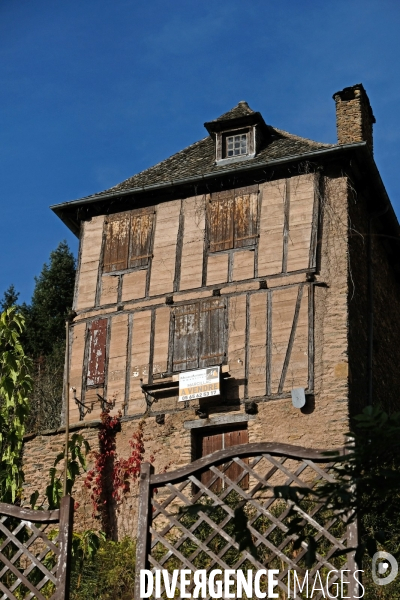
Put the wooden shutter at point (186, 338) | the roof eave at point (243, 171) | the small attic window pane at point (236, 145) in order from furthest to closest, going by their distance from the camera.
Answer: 1. the small attic window pane at point (236, 145)
2. the roof eave at point (243, 171)
3. the wooden shutter at point (186, 338)

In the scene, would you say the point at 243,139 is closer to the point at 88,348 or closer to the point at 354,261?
the point at 354,261

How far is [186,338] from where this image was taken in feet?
56.6

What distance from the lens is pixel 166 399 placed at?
1700 centimetres

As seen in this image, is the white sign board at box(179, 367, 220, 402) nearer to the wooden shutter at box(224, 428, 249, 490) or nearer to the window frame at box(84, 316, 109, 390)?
the wooden shutter at box(224, 428, 249, 490)

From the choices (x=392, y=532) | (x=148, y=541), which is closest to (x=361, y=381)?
(x=392, y=532)

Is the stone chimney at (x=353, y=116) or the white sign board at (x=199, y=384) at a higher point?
the stone chimney at (x=353, y=116)

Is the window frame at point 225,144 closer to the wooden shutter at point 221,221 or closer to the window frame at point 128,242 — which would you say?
the wooden shutter at point 221,221

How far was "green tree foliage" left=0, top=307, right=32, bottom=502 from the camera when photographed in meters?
9.94

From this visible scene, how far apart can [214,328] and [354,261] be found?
272cm

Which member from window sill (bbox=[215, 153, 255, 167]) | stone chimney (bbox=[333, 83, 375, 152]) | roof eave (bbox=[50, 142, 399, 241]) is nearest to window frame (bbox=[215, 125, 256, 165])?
window sill (bbox=[215, 153, 255, 167])

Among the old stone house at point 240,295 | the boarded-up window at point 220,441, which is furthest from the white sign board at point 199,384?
the boarded-up window at point 220,441

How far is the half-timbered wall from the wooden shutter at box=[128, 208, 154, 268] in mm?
19

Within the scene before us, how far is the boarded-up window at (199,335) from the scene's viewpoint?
17.0m

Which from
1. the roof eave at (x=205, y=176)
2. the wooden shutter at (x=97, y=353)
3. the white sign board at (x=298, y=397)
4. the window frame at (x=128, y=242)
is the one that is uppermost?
the roof eave at (x=205, y=176)
